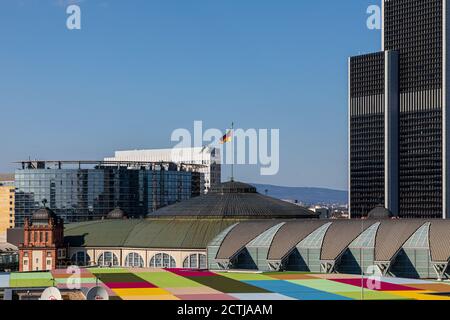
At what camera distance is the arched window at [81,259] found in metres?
180

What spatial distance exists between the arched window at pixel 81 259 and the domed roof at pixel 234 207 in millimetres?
16792

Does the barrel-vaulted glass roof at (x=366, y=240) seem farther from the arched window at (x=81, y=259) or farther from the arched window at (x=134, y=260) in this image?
the arched window at (x=81, y=259)

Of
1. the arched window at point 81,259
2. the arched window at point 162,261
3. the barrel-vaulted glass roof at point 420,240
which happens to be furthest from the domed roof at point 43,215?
the barrel-vaulted glass roof at point 420,240

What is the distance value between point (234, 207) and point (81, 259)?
103 ft

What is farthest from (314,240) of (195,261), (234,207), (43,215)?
(43,215)

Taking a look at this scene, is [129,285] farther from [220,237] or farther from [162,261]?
[162,261]

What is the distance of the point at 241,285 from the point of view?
9812cm

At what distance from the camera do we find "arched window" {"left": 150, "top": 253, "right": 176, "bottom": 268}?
168 meters

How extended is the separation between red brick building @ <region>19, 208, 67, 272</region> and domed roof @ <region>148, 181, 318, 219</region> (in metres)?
20.6
